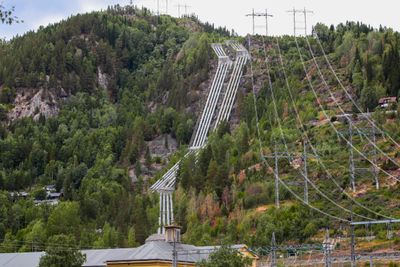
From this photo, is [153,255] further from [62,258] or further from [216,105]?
[216,105]

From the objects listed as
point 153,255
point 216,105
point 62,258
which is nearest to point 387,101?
point 216,105

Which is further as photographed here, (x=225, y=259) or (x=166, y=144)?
(x=166, y=144)

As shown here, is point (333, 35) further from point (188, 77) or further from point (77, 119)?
point (77, 119)

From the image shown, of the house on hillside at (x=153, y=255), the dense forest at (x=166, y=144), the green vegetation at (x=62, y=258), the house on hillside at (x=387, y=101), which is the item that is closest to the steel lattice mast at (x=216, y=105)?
the dense forest at (x=166, y=144)

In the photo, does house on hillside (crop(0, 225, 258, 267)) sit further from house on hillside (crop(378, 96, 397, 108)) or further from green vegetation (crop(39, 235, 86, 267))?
house on hillside (crop(378, 96, 397, 108))

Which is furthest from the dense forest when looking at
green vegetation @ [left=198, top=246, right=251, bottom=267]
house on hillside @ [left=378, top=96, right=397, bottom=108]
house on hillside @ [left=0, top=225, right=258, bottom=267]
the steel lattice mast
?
green vegetation @ [left=198, top=246, right=251, bottom=267]

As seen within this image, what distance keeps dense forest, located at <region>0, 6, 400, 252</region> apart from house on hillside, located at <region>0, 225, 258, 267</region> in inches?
178

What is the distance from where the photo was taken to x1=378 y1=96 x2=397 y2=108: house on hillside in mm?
131050

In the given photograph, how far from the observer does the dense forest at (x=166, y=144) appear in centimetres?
10850

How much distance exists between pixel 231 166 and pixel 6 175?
4504cm

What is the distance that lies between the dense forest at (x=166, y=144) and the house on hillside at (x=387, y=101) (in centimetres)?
203

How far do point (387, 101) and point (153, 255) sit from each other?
73.8m

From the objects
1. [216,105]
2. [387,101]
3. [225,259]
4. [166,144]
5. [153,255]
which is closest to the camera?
[225,259]

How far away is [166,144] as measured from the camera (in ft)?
530
